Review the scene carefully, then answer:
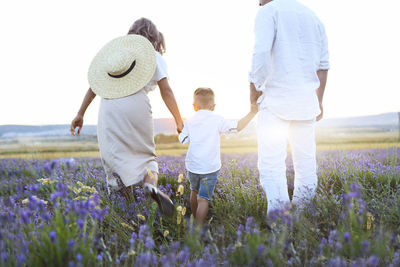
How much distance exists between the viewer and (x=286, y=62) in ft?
8.67

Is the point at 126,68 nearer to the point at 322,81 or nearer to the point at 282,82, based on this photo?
the point at 282,82

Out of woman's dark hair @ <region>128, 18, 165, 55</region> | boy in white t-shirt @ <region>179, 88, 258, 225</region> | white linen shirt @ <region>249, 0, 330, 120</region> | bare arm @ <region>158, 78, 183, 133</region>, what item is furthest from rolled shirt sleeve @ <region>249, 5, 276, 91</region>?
woman's dark hair @ <region>128, 18, 165, 55</region>

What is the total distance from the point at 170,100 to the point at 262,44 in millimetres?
1141

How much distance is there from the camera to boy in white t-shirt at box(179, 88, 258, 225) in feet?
9.54

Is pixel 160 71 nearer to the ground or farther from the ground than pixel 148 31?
nearer to the ground

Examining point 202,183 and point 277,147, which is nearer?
point 277,147

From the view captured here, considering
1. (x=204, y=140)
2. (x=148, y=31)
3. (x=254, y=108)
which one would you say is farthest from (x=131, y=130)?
(x=254, y=108)

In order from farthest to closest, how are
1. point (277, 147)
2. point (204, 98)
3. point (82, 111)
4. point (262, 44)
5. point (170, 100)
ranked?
point (82, 111) → point (170, 100) → point (204, 98) → point (277, 147) → point (262, 44)

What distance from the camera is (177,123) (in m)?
3.27

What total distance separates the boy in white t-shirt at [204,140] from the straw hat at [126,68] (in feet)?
2.03

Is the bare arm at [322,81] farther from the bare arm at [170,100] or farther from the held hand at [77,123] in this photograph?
the held hand at [77,123]

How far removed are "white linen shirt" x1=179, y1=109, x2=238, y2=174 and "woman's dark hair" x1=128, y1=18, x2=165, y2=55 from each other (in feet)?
3.50

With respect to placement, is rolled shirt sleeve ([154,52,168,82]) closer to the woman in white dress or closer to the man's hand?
the woman in white dress

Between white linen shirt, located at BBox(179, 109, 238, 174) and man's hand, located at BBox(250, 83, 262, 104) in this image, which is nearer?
man's hand, located at BBox(250, 83, 262, 104)
